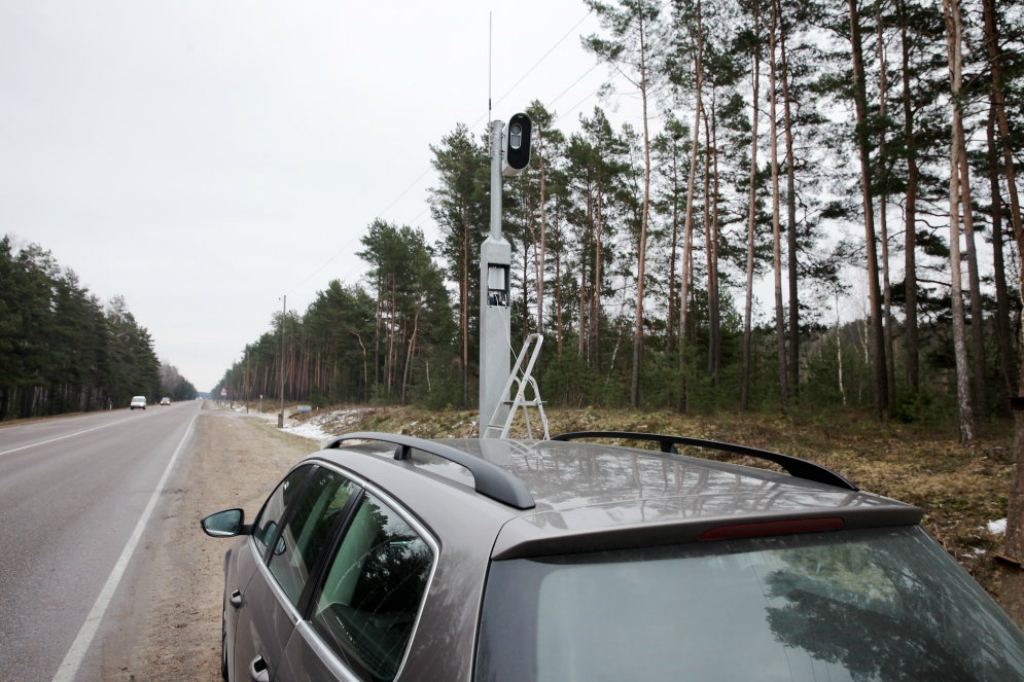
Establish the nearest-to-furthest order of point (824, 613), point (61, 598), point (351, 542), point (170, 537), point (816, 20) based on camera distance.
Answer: point (824, 613) < point (351, 542) < point (61, 598) < point (170, 537) < point (816, 20)

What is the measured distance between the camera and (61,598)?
5.60 m

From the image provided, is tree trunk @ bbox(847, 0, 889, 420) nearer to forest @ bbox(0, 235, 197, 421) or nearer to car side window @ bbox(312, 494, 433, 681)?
car side window @ bbox(312, 494, 433, 681)

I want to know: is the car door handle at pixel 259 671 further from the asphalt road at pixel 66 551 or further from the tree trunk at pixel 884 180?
the tree trunk at pixel 884 180

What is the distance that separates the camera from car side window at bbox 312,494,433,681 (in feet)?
5.19

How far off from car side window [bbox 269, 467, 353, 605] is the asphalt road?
2.59 meters

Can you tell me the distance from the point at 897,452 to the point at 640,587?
15146 mm

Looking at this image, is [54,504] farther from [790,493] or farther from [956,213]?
[956,213]

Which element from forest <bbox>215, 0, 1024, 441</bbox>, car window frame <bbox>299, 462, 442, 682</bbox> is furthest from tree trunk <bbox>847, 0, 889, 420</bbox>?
car window frame <bbox>299, 462, 442, 682</bbox>

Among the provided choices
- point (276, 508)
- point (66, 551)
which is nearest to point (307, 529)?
point (276, 508)

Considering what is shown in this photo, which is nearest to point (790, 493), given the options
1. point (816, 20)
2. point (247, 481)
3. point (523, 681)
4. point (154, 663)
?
point (523, 681)

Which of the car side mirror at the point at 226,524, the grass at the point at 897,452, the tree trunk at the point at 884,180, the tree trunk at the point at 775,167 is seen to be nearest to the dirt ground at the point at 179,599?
the car side mirror at the point at 226,524

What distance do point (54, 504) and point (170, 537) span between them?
3324mm

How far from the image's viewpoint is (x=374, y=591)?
181cm

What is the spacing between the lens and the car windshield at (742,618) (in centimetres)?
125
